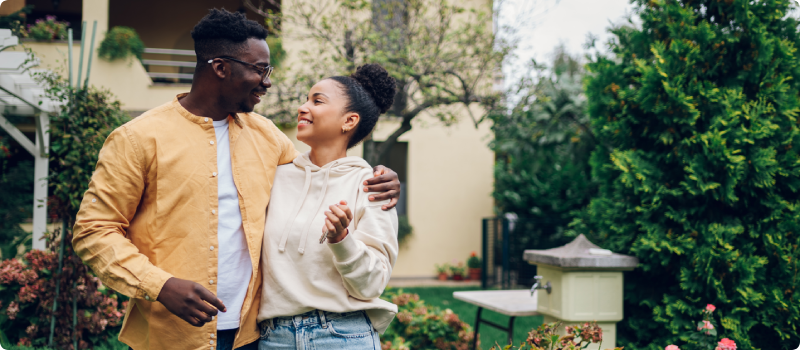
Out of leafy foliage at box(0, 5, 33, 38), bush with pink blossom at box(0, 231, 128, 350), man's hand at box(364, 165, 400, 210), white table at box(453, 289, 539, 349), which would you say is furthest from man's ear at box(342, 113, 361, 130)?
leafy foliage at box(0, 5, 33, 38)

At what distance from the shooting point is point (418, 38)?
682cm

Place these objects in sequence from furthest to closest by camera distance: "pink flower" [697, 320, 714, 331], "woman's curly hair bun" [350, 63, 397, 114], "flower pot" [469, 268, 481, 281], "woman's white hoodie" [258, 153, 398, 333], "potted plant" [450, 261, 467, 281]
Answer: "flower pot" [469, 268, 481, 281] → "potted plant" [450, 261, 467, 281] → "pink flower" [697, 320, 714, 331] → "woman's curly hair bun" [350, 63, 397, 114] → "woman's white hoodie" [258, 153, 398, 333]

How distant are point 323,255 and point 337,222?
0.30 meters

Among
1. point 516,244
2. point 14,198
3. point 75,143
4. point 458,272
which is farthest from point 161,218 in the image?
point 458,272

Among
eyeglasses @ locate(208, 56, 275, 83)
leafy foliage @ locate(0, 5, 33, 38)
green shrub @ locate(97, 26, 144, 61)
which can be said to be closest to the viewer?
eyeglasses @ locate(208, 56, 275, 83)

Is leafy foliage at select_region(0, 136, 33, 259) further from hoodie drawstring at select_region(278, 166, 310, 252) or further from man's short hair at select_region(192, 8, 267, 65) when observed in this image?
hoodie drawstring at select_region(278, 166, 310, 252)

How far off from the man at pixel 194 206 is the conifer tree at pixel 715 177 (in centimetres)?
261

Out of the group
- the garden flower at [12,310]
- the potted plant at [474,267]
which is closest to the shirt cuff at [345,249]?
the garden flower at [12,310]

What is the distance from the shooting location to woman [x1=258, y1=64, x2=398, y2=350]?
179 centimetres

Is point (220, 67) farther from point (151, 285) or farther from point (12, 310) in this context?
point (12, 310)

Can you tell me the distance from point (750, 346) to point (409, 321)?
2.48 meters

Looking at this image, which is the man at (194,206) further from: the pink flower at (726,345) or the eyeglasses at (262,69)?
the pink flower at (726,345)

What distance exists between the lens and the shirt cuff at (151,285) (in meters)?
1.62

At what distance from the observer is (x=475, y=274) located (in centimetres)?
1129
